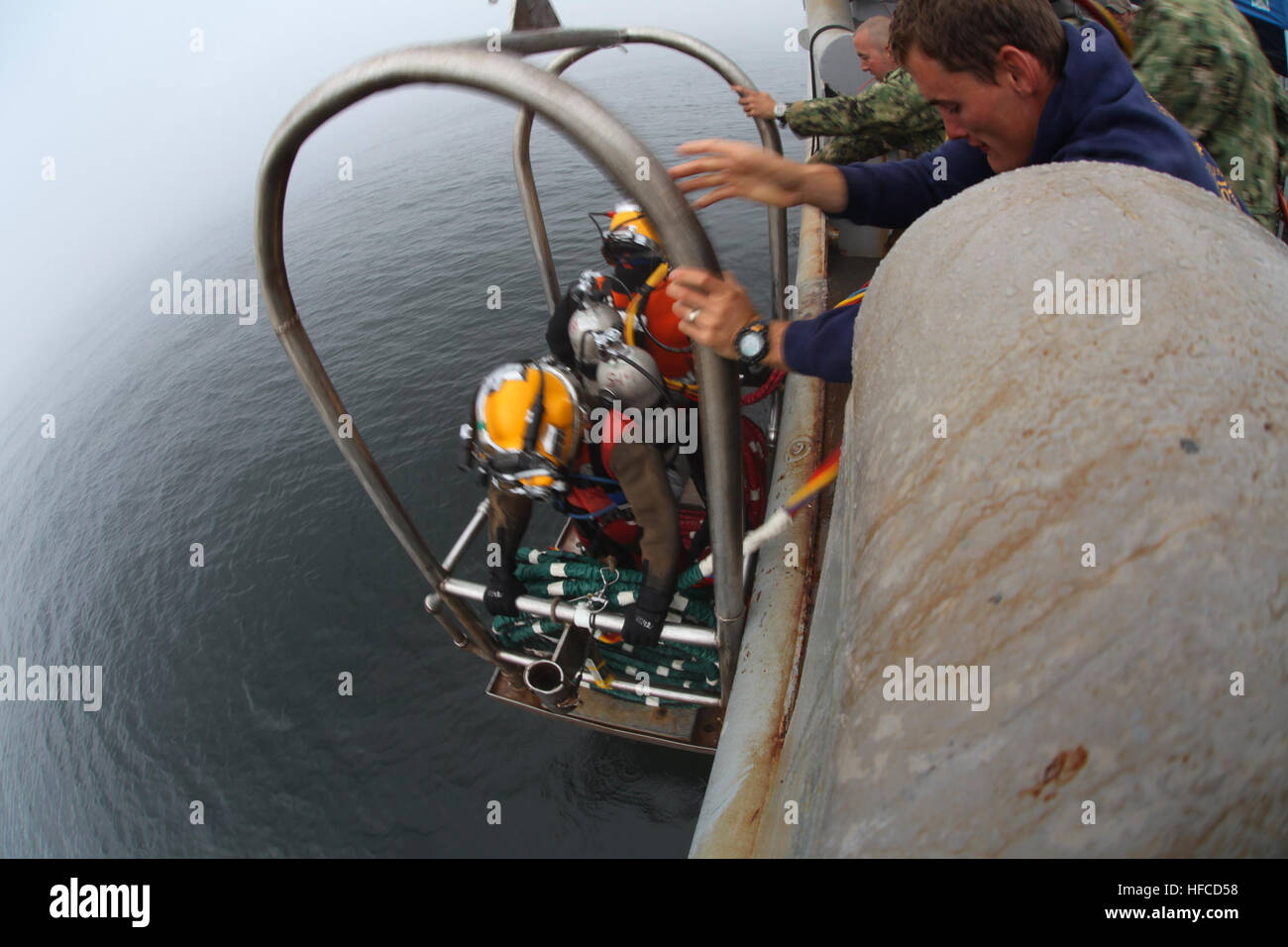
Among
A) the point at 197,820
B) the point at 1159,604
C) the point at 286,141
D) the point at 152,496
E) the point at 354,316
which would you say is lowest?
the point at 197,820

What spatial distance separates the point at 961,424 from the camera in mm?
1081

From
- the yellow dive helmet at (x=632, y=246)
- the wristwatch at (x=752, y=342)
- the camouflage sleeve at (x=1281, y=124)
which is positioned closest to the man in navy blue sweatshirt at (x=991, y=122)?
the wristwatch at (x=752, y=342)

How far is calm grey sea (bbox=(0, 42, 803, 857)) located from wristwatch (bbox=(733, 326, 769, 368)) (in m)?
0.71

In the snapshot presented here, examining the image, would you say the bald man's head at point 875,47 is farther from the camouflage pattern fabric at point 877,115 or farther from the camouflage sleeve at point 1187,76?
the camouflage sleeve at point 1187,76

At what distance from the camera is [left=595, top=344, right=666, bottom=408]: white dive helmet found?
3900 mm

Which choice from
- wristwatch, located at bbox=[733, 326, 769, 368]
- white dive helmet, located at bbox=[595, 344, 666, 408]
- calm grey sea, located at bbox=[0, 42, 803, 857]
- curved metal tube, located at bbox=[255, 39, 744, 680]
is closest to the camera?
curved metal tube, located at bbox=[255, 39, 744, 680]

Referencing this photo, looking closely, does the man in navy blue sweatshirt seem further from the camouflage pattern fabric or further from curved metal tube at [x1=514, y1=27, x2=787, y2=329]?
the camouflage pattern fabric

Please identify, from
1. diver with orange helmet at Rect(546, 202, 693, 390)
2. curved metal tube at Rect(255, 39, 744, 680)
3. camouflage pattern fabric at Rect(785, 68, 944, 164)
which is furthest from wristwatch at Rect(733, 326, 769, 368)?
camouflage pattern fabric at Rect(785, 68, 944, 164)

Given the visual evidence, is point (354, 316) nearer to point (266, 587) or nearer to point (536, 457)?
point (266, 587)

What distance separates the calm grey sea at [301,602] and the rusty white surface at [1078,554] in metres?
1.28

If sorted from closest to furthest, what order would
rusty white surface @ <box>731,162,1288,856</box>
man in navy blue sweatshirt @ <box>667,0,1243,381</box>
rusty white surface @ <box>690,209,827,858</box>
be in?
rusty white surface @ <box>731,162,1288,856</box>, man in navy blue sweatshirt @ <box>667,0,1243,381</box>, rusty white surface @ <box>690,209,827,858</box>

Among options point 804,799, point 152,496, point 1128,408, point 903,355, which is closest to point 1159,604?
point 1128,408

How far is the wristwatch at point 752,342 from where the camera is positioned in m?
1.93
